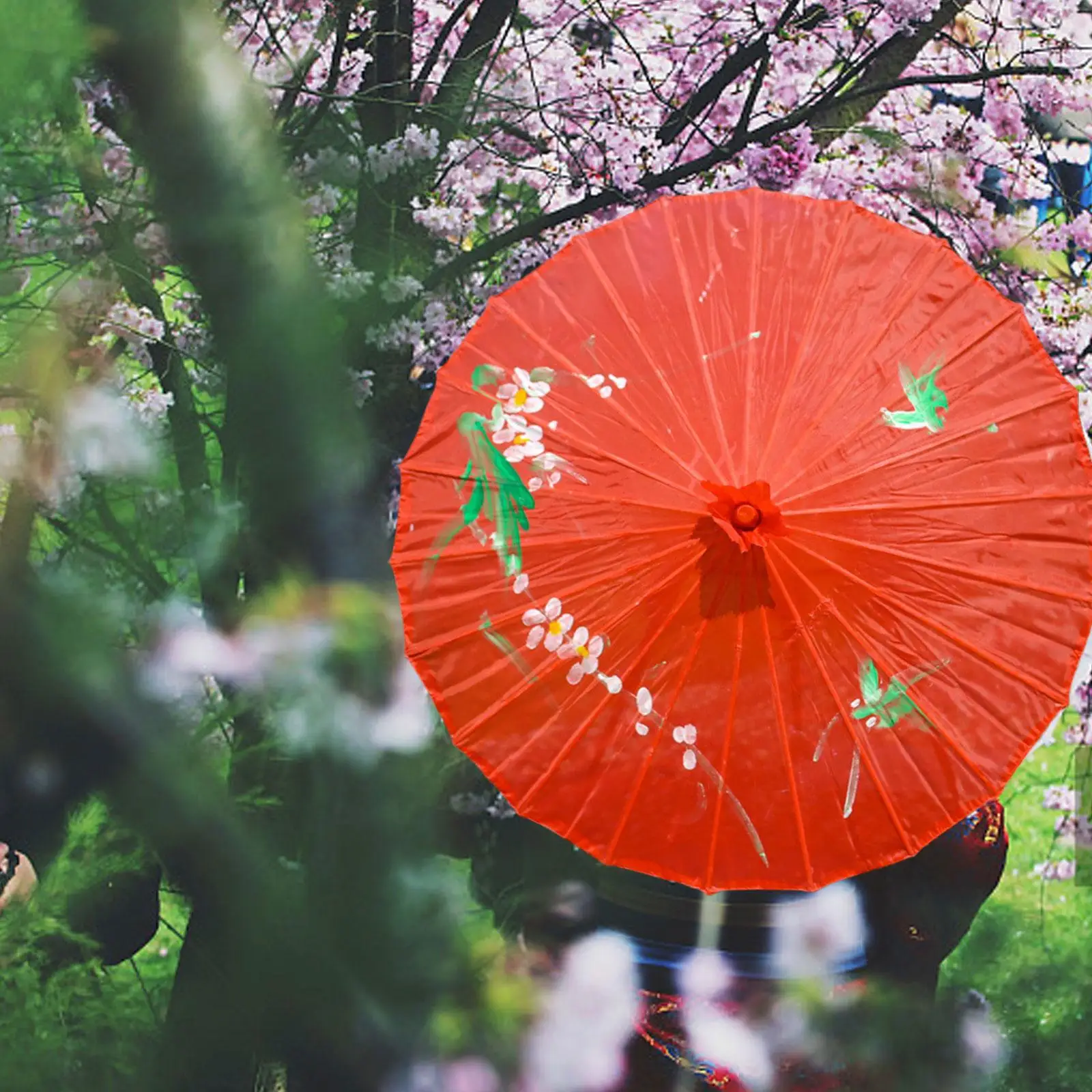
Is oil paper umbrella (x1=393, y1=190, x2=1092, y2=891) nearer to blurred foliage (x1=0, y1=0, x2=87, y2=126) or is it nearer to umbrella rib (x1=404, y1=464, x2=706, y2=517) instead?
umbrella rib (x1=404, y1=464, x2=706, y2=517)

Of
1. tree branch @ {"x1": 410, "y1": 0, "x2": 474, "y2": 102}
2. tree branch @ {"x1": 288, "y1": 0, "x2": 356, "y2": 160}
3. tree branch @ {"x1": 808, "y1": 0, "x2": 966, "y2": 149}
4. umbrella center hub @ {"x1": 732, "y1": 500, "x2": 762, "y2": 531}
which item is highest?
tree branch @ {"x1": 808, "y1": 0, "x2": 966, "y2": 149}

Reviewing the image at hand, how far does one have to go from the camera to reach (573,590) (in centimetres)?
217

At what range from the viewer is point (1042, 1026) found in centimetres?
379

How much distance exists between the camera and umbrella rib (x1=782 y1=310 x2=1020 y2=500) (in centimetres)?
205

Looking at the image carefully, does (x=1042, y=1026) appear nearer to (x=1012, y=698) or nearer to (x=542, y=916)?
(x=542, y=916)

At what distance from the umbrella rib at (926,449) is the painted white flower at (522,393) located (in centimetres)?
49

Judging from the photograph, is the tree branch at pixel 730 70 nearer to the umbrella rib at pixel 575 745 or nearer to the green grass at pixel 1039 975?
the umbrella rib at pixel 575 745

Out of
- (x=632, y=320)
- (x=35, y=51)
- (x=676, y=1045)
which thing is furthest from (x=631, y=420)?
(x=35, y=51)

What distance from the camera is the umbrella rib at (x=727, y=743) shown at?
2.13 m

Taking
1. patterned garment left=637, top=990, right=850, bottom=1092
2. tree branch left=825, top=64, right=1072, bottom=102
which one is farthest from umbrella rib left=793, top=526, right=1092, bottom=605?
tree branch left=825, top=64, right=1072, bottom=102

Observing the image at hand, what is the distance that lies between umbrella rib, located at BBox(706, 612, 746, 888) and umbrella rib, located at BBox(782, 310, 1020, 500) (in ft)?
0.85

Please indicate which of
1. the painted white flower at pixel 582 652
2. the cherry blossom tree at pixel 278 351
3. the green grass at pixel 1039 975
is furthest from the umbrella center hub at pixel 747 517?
the green grass at pixel 1039 975

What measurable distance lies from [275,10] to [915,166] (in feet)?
6.81

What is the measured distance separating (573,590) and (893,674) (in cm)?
57
